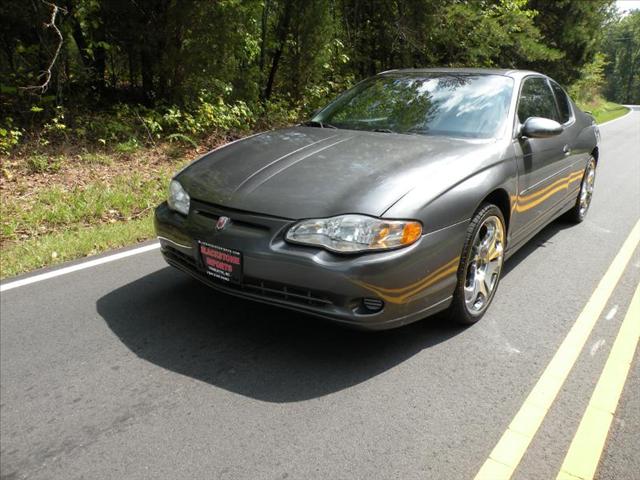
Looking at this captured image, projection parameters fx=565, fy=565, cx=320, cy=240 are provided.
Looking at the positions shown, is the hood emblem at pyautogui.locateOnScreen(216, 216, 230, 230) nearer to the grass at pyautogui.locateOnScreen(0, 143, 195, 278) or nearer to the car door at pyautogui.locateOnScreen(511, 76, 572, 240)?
the car door at pyautogui.locateOnScreen(511, 76, 572, 240)

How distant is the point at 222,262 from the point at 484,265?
5.58 ft

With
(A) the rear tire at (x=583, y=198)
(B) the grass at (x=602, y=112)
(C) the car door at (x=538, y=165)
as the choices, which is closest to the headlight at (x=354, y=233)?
(C) the car door at (x=538, y=165)

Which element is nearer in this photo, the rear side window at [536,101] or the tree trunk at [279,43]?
the rear side window at [536,101]

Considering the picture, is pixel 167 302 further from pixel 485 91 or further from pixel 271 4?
pixel 271 4

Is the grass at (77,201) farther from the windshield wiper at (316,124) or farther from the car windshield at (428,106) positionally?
the car windshield at (428,106)

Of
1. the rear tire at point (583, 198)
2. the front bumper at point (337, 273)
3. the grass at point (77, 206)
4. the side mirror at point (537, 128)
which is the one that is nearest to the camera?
the front bumper at point (337, 273)

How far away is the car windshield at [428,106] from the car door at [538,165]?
0.22 m

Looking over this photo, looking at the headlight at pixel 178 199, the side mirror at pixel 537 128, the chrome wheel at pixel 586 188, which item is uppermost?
the side mirror at pixel 537 128

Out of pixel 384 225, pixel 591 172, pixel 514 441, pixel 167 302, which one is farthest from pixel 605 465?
pixel 591 172

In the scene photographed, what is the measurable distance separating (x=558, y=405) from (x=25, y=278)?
3846mm

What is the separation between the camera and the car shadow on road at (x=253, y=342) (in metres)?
2.94

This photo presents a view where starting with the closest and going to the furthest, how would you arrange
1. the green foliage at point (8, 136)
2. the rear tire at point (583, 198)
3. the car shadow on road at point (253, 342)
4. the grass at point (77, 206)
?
1. the car shadow on road at point (253, 342)
2. the grass at point (77, 206)
3. the rear tire at point (583, 198)
4. the green foliage at point (8, 136)

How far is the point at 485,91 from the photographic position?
4215 millimetres

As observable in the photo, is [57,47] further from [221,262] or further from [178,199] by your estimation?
[221,262]
